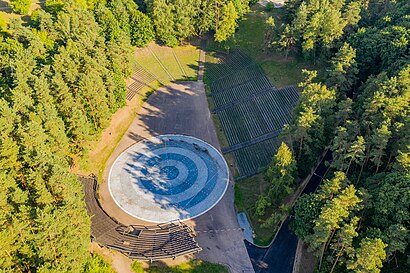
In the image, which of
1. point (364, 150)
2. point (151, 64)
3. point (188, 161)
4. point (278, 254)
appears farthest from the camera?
point (151, 64)

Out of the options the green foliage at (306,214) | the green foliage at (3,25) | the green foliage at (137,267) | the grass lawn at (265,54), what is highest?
the grass lawn at (265,54)

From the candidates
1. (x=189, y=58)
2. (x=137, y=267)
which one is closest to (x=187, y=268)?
(x=137, y=267)

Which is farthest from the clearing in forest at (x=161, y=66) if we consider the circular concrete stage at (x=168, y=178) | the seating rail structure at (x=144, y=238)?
the seating rail structure at (x=144, y=238)

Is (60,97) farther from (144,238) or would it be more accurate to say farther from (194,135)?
(144,238)

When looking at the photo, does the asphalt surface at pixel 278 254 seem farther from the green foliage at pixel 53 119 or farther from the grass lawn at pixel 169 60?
the grass lawn at pixel 169 60

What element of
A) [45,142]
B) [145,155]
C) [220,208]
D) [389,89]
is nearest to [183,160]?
[145,155]

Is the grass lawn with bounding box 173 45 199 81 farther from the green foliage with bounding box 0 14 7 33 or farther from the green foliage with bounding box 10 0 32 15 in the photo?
the green foliage with bounding box 0 14 7 33
